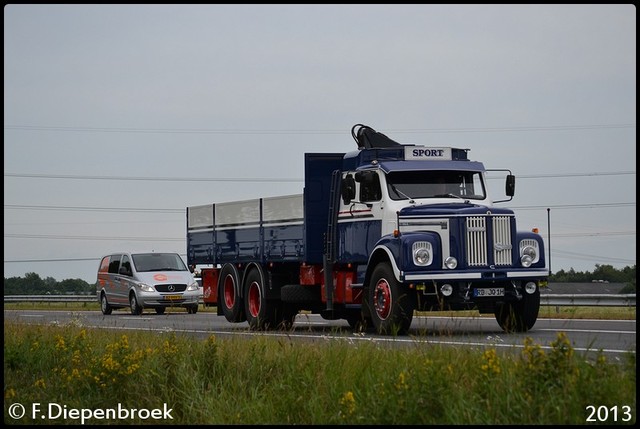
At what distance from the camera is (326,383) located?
10766 mm

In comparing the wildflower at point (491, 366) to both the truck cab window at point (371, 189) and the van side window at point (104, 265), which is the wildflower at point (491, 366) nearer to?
the truck cab window at point (371, 189)

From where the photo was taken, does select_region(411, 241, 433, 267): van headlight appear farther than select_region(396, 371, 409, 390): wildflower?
Yes

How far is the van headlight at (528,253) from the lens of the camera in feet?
65.2

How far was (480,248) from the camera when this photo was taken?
19531mm

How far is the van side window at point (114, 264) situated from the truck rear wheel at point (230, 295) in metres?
12.8

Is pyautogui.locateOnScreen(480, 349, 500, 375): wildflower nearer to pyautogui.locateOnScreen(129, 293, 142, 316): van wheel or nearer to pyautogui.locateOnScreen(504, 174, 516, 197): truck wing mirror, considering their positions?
pyautogui.locateOnScreen(504, 174, 516, 197): truck wing mirror

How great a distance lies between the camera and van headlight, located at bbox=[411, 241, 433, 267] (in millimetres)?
19078

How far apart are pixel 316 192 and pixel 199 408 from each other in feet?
36.4

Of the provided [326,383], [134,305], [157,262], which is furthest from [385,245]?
[157,262]

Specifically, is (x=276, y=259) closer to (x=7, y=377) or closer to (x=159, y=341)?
(x=159, y=341)

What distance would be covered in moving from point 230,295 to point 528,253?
7278 mm

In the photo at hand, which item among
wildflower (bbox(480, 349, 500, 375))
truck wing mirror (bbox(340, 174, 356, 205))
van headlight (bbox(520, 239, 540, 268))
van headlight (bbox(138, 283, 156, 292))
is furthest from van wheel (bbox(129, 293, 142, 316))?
wildflower (bbox(480, 349, 500, 375))

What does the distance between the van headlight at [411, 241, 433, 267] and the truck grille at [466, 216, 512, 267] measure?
0.71 m

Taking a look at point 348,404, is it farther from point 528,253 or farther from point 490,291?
point 528,253
